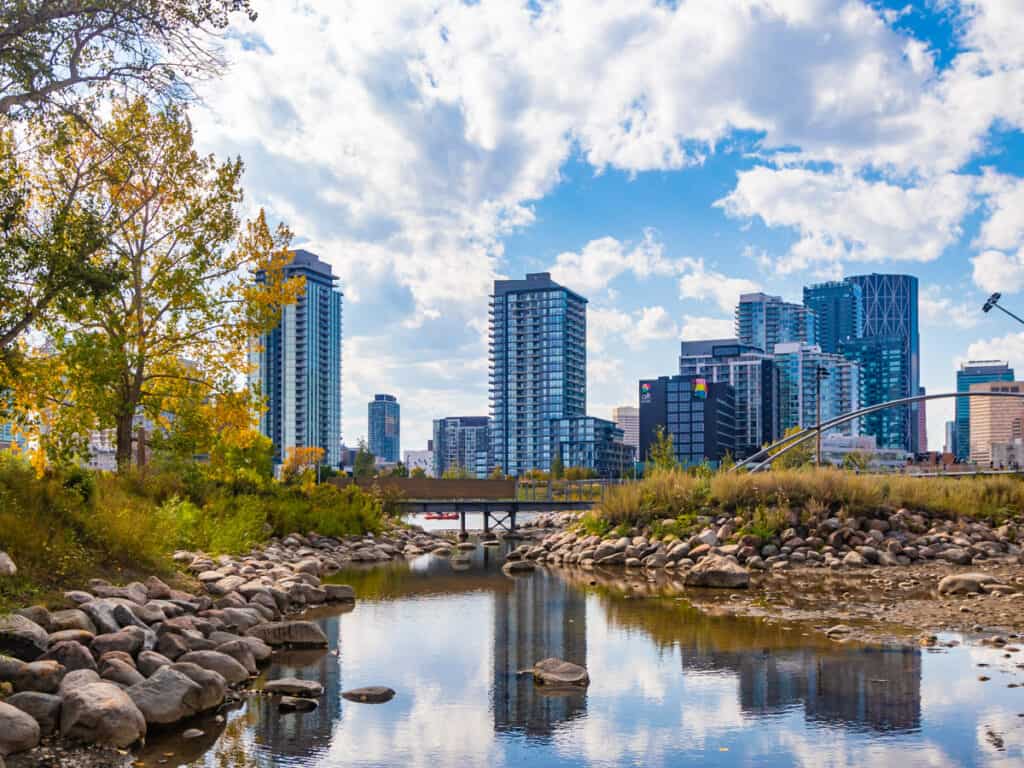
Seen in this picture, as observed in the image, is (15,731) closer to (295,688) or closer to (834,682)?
(295,688)

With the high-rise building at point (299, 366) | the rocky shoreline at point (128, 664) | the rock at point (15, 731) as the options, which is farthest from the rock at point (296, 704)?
the high-rise building at point (299, 366)

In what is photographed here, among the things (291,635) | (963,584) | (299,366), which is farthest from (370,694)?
(299,366)

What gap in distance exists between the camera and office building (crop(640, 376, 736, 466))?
192125 millimetres

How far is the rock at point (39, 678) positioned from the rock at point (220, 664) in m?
1.65

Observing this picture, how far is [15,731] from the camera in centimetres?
770

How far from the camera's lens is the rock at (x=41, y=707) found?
26.8ft

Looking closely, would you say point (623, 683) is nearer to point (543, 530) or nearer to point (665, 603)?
point (665, 603)

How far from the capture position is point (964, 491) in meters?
29.4

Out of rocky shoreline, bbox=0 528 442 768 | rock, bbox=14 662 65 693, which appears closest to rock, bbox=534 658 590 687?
rocky shoreline, bbox=0 528 442 768

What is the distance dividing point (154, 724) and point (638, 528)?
20287mm

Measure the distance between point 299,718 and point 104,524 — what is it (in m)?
7.06

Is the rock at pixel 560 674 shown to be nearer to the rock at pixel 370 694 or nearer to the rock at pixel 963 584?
the rock at pixel 370 694

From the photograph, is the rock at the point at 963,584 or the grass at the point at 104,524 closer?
the grass at the point at 104,524

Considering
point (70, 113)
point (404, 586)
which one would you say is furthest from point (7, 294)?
point (404, 586)
